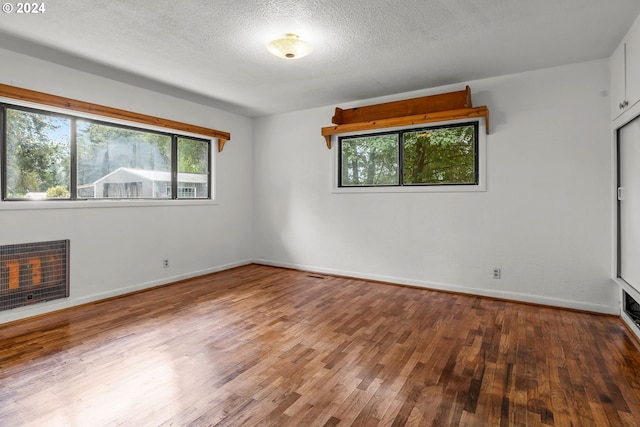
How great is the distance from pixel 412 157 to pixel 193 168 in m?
3.26

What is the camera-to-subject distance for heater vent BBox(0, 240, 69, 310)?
10.2 feet

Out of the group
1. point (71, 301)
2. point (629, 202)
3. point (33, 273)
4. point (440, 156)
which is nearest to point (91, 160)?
point (33, 273)

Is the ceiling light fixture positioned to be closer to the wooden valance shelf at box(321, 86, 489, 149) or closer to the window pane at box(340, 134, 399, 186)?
the wooden valance shelf at box(321, 86, 489, 149)

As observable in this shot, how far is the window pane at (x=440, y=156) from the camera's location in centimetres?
410

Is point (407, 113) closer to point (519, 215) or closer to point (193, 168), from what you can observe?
point (519, 215)

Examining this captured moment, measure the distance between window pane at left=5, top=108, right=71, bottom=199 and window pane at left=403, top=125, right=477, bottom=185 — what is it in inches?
161

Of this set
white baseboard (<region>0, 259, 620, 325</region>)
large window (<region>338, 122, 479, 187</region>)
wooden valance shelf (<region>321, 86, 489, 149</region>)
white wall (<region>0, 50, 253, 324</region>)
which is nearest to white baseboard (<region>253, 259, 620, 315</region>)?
white baseboard (<region>0, 259, 620, 325</region>)

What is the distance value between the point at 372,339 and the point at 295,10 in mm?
Result: 2683

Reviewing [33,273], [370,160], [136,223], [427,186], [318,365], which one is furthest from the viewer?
[370,160]

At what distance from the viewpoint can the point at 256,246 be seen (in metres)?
6.00

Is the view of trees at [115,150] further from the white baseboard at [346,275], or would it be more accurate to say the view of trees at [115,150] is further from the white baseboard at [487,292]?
the white baseboard at [487,292]

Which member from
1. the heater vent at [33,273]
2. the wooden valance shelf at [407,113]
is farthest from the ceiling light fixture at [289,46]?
the heater vent at [33,273]

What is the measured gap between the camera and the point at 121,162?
4.14 meters

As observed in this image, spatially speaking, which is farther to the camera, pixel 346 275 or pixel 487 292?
pixel 346 275
